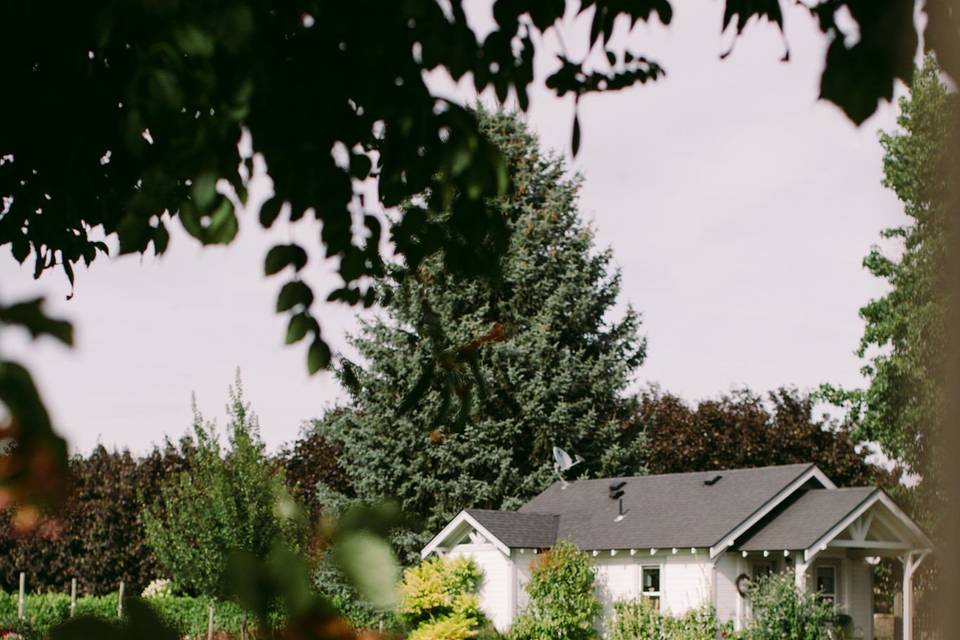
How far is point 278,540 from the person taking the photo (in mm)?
925

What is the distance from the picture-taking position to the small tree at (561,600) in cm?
2428

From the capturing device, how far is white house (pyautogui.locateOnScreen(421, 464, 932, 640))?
23.6m

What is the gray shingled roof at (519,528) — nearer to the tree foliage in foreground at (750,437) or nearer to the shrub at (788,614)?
the shrub at (788,614)

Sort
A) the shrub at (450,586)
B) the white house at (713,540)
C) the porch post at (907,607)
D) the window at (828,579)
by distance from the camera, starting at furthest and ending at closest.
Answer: the window at (828,579)
the porch post at (907,607)
the white house at (713,540)
the shrub at (450,586)

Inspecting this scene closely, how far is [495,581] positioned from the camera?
2695cm

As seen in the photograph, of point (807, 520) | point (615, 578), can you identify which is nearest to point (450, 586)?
point (615, 578)

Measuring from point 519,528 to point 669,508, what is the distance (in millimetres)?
3736

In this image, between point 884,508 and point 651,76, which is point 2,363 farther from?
point 884,508

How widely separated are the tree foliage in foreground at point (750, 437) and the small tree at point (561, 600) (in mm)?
12396

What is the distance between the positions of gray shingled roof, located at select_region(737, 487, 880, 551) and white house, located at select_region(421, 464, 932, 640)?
0.02 meters

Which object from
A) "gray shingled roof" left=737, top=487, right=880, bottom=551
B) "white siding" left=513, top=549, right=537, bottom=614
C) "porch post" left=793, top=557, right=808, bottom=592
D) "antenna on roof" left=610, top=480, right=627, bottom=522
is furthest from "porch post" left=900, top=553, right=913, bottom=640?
"white siding" left=513, top=549, right=537, bottom=614

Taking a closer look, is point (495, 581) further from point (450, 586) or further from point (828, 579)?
point (828, 579)

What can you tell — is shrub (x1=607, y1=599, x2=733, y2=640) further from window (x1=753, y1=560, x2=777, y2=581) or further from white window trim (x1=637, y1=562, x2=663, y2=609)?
window (x1=753, y1=560, x2=777, y2=581)

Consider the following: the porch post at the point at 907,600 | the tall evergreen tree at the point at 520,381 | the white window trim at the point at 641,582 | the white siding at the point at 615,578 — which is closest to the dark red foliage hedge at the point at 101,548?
the tall evergreen tree at the point at 520,381
